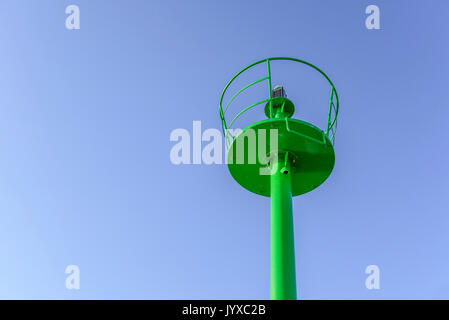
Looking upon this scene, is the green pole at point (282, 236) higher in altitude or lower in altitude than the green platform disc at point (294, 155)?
lower

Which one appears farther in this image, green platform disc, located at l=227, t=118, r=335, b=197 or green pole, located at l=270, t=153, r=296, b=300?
green platform disc, located at l=227, t=118, r=335, b=197

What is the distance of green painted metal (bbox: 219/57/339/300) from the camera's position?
26.7ft

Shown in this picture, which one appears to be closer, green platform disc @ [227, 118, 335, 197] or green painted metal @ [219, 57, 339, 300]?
green painted metal @ [219, 57, 339, 300]

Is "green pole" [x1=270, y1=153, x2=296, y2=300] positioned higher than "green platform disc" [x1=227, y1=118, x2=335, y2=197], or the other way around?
"green platform disc" [x1=227, y1=118, x2=335, y2=197]

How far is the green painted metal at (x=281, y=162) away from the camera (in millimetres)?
8125

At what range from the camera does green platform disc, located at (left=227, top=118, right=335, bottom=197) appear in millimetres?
9031

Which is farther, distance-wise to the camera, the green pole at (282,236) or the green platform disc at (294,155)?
the green platform disc at (294,155)

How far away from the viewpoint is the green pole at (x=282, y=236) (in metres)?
7.77

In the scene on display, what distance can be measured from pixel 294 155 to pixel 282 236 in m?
2.14
